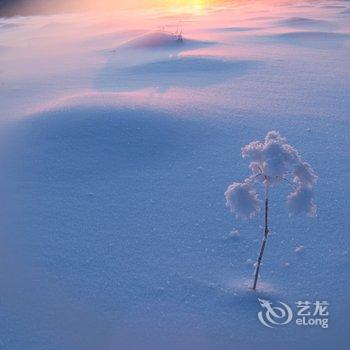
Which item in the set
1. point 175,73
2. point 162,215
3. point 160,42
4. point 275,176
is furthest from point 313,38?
point 275,176

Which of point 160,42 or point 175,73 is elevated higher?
point 160,42

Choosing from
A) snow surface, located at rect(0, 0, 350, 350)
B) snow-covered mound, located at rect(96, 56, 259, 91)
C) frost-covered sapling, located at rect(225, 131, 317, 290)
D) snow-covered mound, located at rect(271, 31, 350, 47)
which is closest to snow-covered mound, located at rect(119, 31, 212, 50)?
snow-covered mound, located at rect(96, 56, 259, 91)

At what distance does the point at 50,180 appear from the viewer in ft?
14.5

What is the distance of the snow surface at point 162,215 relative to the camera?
2734 millimetres

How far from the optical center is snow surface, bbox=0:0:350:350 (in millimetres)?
2734

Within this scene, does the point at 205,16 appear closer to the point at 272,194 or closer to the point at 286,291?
the point at 272,194

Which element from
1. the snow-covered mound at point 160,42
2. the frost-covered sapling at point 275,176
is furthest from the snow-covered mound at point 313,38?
→ the frost-covered sapling at point 275,176

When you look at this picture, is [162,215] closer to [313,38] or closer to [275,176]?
[275,176]

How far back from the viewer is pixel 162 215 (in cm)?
382

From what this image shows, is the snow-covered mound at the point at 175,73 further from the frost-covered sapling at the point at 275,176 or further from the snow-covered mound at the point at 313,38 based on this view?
the frost-covered sapling at the point at 275,176

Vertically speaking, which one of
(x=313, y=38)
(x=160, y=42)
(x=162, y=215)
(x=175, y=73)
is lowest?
(x=162, y=215)

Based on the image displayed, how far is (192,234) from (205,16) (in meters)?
16.6

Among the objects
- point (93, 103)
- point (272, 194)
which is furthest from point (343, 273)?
point (93, 103)

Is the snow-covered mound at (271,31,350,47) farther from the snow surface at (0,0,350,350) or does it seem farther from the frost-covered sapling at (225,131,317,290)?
the frost-covered sapling at (225,131,317,290)
